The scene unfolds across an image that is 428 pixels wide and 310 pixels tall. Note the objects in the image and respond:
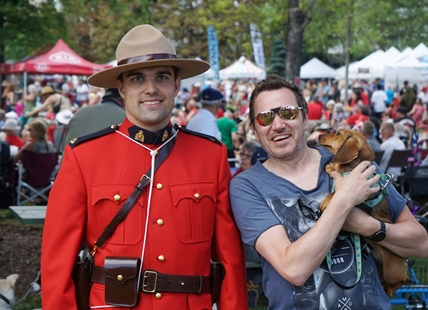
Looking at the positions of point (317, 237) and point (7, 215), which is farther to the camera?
point (7, 215)

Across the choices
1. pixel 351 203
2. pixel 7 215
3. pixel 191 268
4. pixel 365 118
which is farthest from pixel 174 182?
pixel 365 118

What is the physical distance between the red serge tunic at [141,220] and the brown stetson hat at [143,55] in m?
0.26

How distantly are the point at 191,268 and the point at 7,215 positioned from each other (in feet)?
30.7

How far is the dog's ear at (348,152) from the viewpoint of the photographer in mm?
3117

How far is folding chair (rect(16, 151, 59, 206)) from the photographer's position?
11.8 m

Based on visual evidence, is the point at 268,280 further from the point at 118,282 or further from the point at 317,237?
the point at 118,282

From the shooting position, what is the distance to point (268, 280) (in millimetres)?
3105

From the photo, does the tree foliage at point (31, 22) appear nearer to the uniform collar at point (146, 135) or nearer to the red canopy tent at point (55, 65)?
the red canopy tent at point (55, 65)

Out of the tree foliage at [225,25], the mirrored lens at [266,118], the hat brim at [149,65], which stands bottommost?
the mirrored lens at [266,118]

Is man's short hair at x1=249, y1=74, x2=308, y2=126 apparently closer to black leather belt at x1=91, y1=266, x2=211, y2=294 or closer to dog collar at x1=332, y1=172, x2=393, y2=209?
dog collar at x1=332, y1=172, x2=393, y2=209

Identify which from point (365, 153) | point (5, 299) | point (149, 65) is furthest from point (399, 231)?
point (5, 299)

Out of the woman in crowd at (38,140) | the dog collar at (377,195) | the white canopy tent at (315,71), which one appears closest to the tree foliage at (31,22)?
the woman in crowd at (38,140)

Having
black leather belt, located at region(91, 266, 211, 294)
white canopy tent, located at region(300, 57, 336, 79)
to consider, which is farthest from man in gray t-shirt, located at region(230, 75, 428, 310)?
white canopy tent, located at region(300, 57, 336, 79)

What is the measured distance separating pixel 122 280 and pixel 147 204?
13.7 inches
